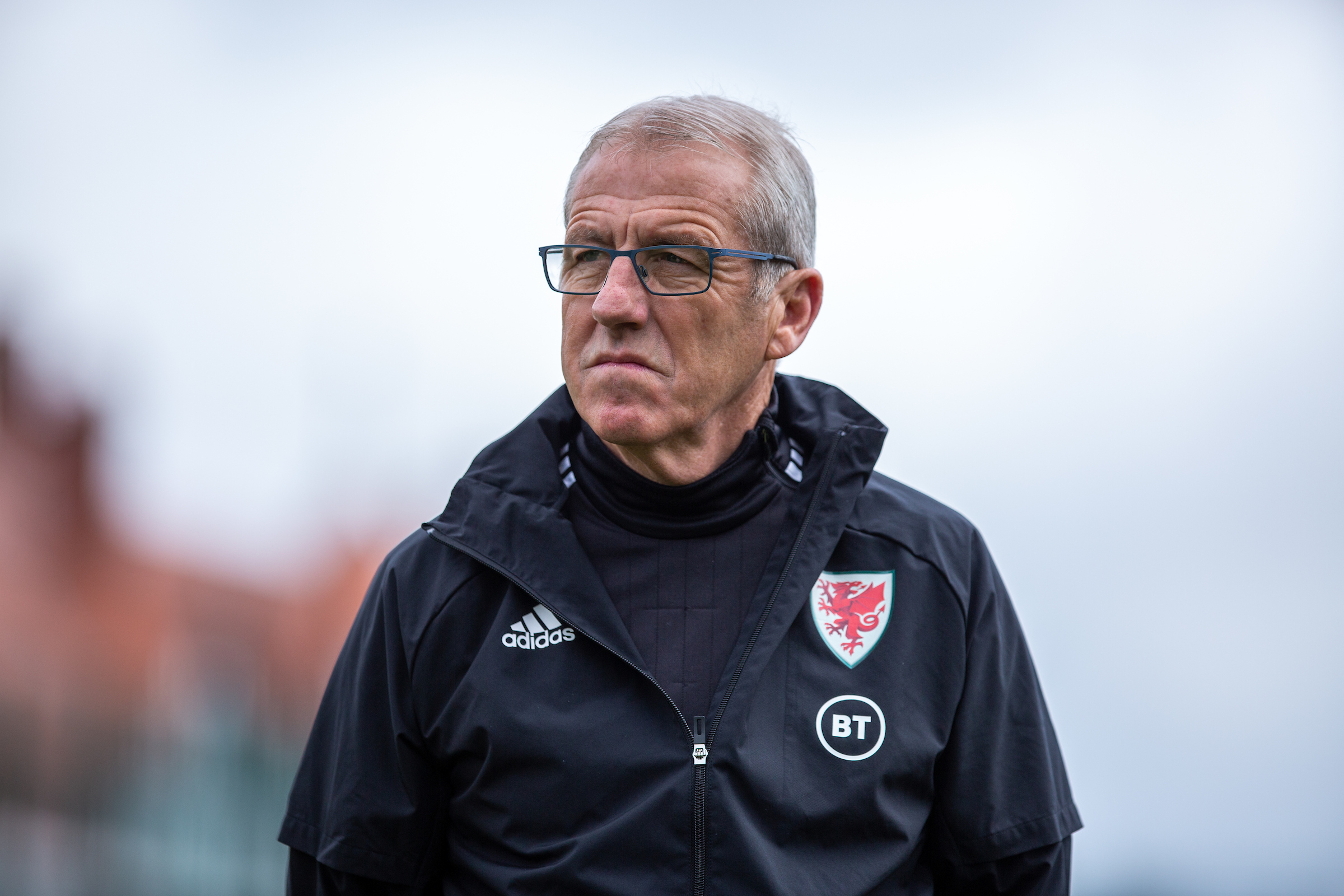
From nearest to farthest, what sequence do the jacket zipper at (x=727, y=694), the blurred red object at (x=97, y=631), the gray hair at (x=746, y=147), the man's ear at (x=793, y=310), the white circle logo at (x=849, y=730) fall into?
the jacket zipper at (x=727, y=694) < the white circle logo at (x=849, y=730) < the gray hair at (x=746, y=147) < the man's ear at (x=793, y=310) < the blurred red object at (x=97, y=631)

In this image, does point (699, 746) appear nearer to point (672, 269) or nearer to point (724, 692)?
point (724, 692)

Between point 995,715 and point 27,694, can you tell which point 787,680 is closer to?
point 995,715

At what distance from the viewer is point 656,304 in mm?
1604

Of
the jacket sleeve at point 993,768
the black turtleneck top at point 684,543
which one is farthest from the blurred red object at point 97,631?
the jacket sleeve at point 993,768

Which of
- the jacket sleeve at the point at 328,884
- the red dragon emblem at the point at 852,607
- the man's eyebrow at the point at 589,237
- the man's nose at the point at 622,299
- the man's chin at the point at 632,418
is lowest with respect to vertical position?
the jacket sleeve at the point at 328,884

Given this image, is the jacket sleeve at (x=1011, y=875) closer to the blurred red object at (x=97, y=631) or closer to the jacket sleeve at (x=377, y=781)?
the jacket sleeve at (x=377, y=781)

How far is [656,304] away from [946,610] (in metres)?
0.69

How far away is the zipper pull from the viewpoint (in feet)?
4.74

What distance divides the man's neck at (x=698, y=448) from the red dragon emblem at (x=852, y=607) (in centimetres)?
29

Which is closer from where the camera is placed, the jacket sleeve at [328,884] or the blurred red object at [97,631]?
the jacket sleeve at [328,884]

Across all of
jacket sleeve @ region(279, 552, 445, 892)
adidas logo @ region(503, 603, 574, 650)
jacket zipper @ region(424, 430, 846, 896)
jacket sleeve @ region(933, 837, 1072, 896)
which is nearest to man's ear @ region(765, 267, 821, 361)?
jacket zipper @ region(424, 430, 846, 896)

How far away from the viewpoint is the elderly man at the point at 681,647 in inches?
58.3

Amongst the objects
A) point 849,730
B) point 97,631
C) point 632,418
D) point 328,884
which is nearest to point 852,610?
point 849,730

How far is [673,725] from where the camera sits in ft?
4.83
